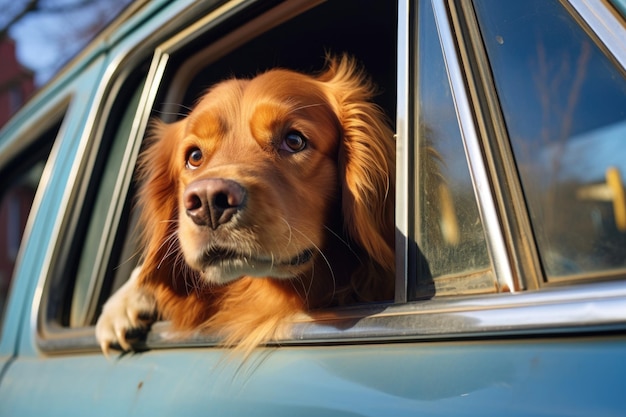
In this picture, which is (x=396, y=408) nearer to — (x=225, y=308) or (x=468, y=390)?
(x=468, y=390)

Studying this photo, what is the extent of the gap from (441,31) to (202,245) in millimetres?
879

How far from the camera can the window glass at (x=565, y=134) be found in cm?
124

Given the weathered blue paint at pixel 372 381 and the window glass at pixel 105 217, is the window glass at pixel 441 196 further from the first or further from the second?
the window glass at pixel 105 217

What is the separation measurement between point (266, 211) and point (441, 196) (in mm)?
587

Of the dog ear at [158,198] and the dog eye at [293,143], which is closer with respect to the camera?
the dog eye at [293,143]

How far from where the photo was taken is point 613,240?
46.9 inches

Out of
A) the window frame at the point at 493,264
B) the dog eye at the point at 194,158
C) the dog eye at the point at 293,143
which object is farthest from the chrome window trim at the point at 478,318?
the dog eye at the point at 194,158

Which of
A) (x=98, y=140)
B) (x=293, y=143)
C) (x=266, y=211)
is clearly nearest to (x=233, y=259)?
(x=266, y=211)

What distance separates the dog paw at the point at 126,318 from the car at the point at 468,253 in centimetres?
8

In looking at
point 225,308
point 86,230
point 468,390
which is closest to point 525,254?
point 468,390

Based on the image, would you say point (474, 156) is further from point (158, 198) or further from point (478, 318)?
point (158, 198)

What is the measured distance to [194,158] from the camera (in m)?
2.58

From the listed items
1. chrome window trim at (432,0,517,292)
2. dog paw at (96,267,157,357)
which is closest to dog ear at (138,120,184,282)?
dog paw at (96,267,157,357)

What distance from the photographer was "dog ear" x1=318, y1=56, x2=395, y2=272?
2.10 metres
